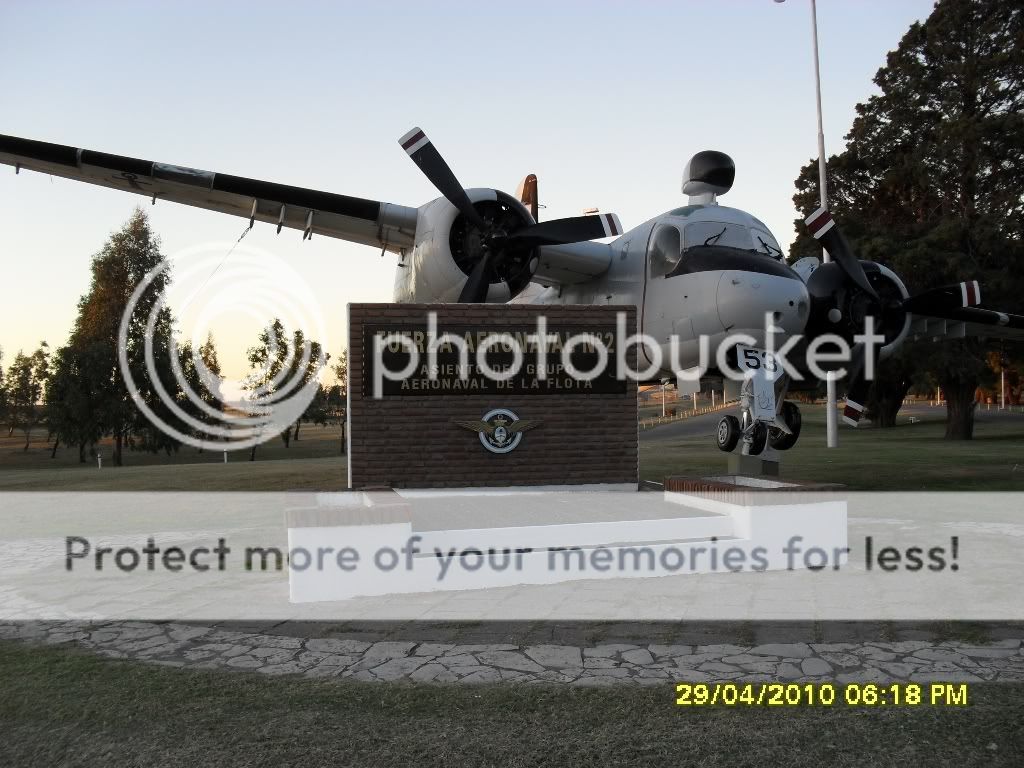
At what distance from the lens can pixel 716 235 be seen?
46.3 ft

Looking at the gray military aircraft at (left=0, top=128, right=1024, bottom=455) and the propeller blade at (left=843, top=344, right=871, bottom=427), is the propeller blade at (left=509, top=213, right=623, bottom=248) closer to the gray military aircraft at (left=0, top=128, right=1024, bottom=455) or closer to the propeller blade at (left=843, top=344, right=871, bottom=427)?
the gray military aircraft at (left=0, top=128, right=1024, bottom=455)

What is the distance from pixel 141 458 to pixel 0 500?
1380 inches

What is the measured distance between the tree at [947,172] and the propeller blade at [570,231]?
2464 cm

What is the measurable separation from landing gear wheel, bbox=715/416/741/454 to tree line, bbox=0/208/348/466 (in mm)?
33991

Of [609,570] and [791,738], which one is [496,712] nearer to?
[791,738]

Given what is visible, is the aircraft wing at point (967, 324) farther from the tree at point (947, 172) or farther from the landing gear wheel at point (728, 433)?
the tree at point (947, 172)

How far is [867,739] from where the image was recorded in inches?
171

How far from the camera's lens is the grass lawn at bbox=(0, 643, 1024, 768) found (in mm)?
4152

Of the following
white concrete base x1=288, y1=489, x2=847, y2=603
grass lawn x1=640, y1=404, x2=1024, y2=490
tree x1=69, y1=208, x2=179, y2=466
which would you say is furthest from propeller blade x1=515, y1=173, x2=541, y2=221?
tree x1=69, y1=208, x2=179, y2=466

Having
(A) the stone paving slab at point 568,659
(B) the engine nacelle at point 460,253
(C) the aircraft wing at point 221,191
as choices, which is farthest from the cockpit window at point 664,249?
(A) the stone paving slab at point 568,659

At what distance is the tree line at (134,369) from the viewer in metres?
46.2

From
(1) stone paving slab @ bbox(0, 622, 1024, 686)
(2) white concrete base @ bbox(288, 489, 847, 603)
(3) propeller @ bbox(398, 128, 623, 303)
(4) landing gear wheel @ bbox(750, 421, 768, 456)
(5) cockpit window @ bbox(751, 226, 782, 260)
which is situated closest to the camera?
(1) stone paving slab @ bbox(0, 622, 1024, 686)

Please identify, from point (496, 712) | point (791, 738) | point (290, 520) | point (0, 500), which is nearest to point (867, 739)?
point (791, 738)
